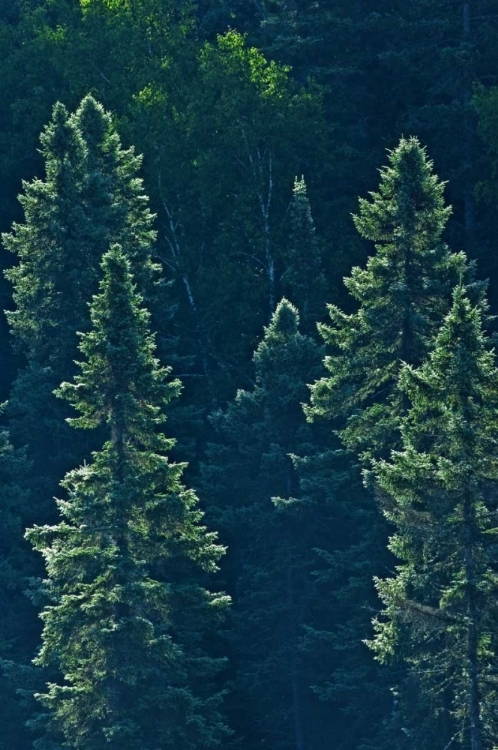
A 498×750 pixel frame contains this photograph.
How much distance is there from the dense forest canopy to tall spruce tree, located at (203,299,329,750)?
8cm

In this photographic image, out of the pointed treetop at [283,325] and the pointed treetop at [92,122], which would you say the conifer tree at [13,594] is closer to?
the pointed treetop at [283,325]

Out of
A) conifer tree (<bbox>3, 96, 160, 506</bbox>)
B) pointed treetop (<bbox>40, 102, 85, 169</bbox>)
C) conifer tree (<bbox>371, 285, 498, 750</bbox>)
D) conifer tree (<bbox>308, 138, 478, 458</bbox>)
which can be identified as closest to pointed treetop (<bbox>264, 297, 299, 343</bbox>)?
conifer tree (<bbox>308, 138, 478, 458</bbox>)

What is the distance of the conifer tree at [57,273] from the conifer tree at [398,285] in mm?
8436

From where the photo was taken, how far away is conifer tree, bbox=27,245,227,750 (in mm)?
42781

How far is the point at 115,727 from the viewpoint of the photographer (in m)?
42.4

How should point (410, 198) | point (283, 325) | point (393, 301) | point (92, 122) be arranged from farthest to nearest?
point (92, 122) → point (283, 325) → point (410, 198) → point (393, 301)

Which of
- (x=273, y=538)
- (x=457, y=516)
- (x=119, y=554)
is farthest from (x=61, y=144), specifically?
(x=457, y=516)

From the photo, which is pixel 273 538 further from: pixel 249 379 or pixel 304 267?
pixel 304 267

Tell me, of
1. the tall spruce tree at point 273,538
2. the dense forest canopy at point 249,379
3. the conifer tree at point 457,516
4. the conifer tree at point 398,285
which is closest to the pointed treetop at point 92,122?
the dense forest canopy at point 249,379

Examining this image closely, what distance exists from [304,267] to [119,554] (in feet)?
50.8

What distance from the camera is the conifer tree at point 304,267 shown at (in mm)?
55875

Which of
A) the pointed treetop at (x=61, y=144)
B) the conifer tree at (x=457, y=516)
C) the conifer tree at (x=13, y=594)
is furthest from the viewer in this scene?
the pointed treetop at (x=61, y=144)

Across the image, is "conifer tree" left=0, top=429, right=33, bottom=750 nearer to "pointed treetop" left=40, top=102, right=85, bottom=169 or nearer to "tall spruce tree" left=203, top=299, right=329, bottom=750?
"tall spruce tree" left=203, top=299, right=329, bottom=750

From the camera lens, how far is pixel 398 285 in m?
45.8
